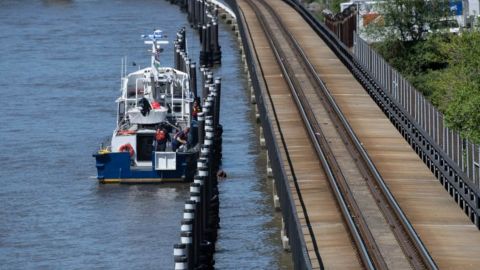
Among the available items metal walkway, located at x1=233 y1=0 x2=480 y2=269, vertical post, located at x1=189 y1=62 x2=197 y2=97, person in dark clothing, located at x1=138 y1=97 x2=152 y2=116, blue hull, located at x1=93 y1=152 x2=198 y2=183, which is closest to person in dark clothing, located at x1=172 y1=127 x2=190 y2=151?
blue hull, located at x1=93 y1=152 x2=198 y2=183

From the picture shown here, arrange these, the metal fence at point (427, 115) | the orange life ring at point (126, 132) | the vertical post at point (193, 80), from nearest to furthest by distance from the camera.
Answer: the metal fence at point (427, 115), the orange life ring at point (126, 132), the vertical post at point (193, 80)

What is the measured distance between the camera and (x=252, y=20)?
9806 centimetres

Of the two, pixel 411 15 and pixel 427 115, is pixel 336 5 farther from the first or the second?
pixel 427 115

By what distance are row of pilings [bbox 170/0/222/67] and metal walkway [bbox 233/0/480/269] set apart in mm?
21216

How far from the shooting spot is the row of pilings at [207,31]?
91.9m

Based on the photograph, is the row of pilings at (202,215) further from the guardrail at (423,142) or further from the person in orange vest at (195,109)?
the guardrail at (423,142)

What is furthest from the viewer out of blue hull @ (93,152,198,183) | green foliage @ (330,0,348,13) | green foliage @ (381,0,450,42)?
green foliage @ (330,0,348,13)

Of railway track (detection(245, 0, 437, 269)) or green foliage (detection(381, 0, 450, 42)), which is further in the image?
green foliage (detection(381, 0, 450, 42))

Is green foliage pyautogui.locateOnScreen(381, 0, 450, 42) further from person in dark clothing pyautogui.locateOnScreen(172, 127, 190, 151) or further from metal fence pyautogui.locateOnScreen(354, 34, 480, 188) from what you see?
person in dark clothing pyautogui.locateOnScreen(172, 127, 190, 151)

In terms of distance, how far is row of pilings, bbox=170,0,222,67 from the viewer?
91938 millimetres

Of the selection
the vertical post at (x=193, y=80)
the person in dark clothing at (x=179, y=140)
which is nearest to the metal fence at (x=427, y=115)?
the vertical post at (x=193, y=80)

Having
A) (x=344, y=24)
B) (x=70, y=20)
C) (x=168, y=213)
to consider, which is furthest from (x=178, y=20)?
(x=168, y=213)

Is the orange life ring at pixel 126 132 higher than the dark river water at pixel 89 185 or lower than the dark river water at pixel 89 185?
higher

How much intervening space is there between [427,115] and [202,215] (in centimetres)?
1013
